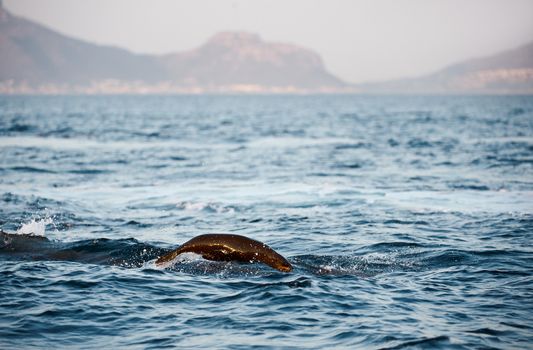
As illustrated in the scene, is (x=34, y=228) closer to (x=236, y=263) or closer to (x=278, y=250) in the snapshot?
(x=278, y=250)

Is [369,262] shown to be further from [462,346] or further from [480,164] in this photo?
[480,164]

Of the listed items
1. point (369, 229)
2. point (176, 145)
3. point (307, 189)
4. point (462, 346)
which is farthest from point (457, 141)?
point (462, 346)

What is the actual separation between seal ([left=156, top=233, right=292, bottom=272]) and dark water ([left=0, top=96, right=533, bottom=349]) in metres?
0.17

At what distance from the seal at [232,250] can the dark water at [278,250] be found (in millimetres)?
170

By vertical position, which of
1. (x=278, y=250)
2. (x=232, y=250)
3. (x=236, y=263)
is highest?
(x=232, y=250)

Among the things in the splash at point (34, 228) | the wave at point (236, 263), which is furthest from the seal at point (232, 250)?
the splash at point (34, 228)

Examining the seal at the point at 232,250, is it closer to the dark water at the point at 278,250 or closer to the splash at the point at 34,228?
the dark water at the point at 278,250

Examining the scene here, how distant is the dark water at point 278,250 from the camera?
8711 millimetres

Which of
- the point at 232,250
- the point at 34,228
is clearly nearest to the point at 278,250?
the point at 232,250

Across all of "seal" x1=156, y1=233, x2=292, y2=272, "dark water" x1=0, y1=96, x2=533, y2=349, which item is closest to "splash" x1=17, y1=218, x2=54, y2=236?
"dark water" x1=0, y1=96, x2=533, y2=349

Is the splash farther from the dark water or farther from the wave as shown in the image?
the wave

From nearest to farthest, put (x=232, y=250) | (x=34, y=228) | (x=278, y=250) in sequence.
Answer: (x=232, y=250), (x=278, y=250), (x=34, y=228)

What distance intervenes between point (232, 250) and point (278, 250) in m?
2.53

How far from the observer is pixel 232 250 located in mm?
11375
